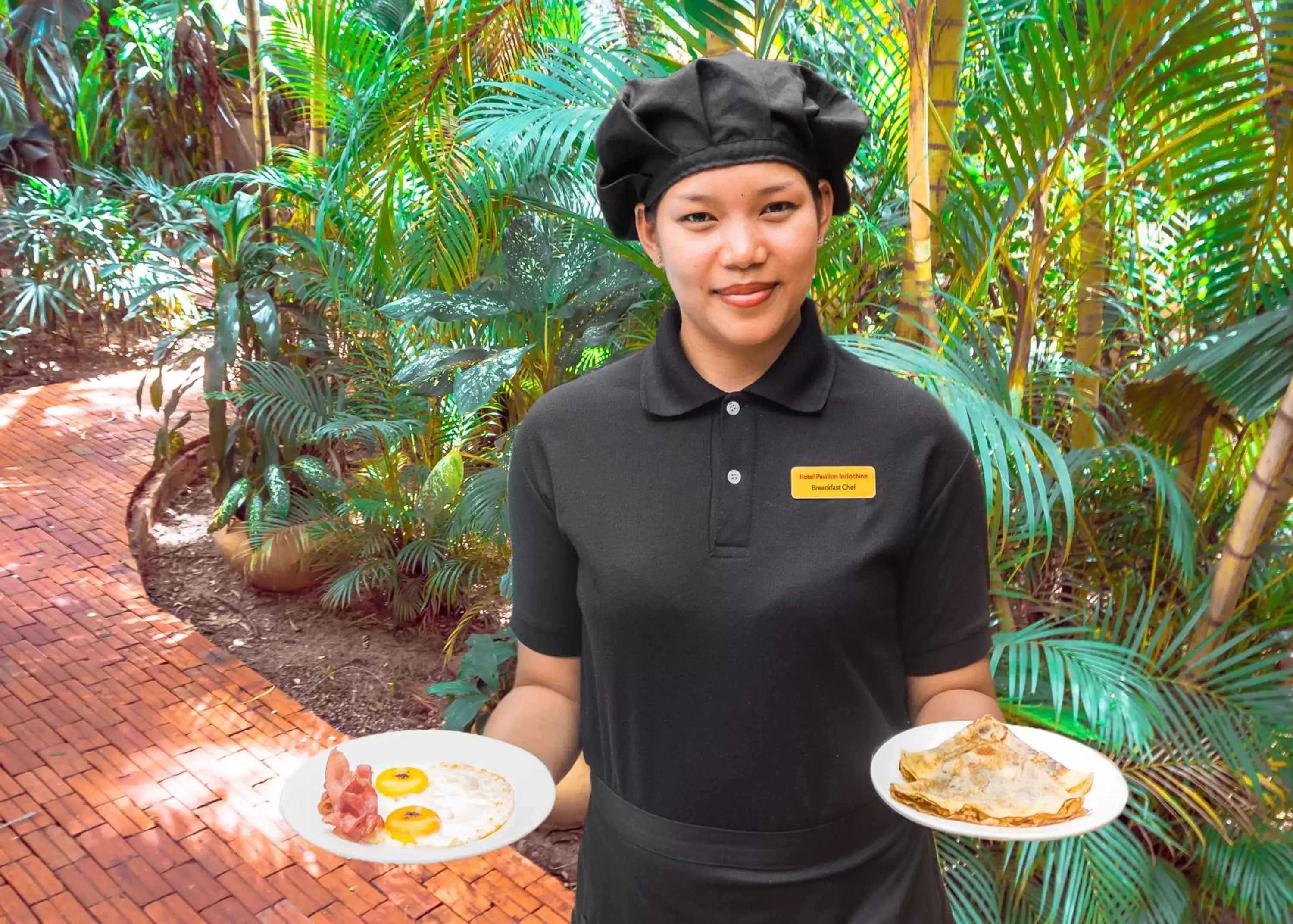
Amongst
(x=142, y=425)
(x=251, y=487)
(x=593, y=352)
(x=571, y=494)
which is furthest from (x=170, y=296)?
(x=571, y=494)

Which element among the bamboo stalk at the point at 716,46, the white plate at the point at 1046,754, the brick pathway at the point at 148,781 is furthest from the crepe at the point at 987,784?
the brick pathway at the point at 148,781

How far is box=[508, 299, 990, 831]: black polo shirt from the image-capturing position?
1086 millimetres

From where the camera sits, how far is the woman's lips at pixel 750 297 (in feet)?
3.55

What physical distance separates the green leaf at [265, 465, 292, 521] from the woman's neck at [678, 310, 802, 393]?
3665 millimetres

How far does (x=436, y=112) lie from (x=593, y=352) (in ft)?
2.60

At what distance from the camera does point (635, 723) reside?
1155 mm

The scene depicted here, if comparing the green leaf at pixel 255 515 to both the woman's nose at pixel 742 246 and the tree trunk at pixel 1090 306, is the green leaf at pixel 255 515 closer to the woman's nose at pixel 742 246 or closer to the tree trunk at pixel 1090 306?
the tree trunk at pixel 1090 306

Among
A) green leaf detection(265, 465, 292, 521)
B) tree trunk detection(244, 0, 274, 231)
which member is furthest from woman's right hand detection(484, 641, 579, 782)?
tree trunk detection(244, 0, 274, 231)

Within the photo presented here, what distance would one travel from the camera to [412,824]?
→ 1105 millimetres

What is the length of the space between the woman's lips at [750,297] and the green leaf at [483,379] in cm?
160

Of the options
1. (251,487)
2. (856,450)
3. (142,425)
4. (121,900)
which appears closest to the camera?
(856,450)

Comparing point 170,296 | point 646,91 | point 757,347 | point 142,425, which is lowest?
point 142,425

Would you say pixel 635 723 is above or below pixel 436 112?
below

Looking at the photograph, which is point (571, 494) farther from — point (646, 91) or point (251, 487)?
point (251, 487)
